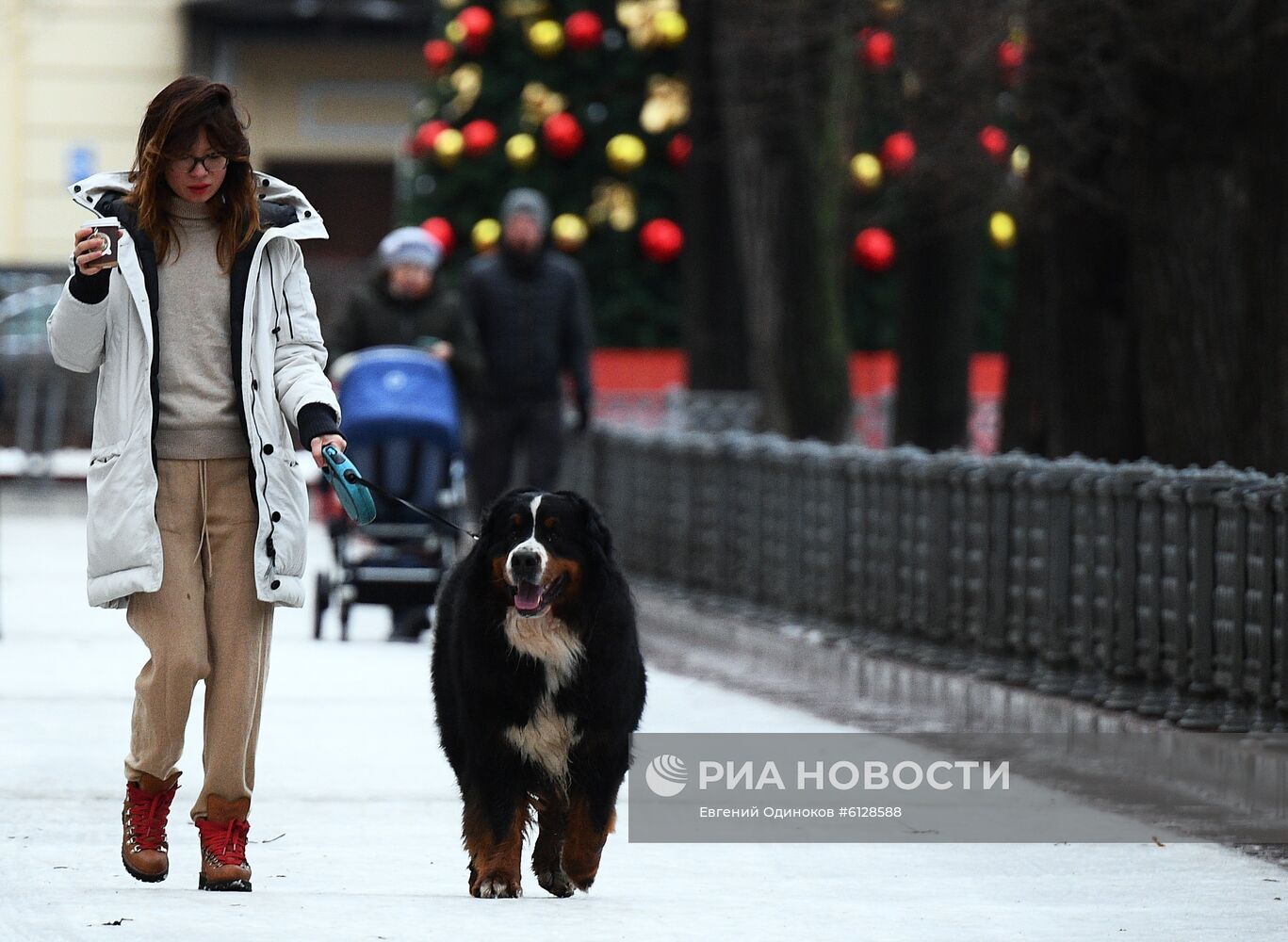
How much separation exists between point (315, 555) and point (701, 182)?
4754 millimetres

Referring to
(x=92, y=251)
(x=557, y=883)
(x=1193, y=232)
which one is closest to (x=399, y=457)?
(x=1193, y=232)

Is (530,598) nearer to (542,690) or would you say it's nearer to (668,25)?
(542,690)

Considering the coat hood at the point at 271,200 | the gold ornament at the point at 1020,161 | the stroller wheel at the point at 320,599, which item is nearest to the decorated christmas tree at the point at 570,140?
the gold ornament at the point at 1020,161

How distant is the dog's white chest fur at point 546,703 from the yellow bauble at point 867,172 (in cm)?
2006

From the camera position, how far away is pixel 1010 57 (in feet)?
59.3

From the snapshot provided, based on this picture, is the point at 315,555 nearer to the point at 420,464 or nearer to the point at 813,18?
the point at 813,18

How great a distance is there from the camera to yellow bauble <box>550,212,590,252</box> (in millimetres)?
29516

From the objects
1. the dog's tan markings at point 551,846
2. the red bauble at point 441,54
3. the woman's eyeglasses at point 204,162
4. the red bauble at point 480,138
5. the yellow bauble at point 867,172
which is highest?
the red bauble at point 441,54

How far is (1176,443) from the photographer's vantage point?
13.2 meters

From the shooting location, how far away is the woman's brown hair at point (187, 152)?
716cm

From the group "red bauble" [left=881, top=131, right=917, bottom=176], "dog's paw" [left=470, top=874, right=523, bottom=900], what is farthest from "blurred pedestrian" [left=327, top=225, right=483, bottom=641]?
"red bauble" [left=881, top=131, right=917, bottom=176]

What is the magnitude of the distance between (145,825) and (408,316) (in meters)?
8.09

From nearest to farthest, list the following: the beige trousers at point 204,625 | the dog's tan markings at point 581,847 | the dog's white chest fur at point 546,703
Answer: the beige trousers at point 204,625
the dog's white chest fur at point 546,703
the dog's tan markings at point 581,847

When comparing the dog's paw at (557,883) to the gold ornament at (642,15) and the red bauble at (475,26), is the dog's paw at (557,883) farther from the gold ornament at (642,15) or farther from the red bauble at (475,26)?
the red bauble at (475,26)
